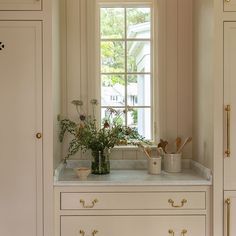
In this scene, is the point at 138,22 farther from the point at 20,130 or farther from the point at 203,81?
the point at 20,130

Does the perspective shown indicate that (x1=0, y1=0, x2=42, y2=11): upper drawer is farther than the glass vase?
No

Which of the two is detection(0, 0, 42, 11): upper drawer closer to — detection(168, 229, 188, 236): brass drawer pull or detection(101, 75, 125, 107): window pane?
detection(101, 75, 125, 107): window pane

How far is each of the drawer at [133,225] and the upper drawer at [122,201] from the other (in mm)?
68

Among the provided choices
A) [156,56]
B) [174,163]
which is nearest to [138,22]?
[156,56]

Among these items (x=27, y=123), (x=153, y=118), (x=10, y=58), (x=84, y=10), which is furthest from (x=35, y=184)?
(x=84, y=10)

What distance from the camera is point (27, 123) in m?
2.33

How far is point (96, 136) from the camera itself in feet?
8.64

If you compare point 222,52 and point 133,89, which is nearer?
point 222,52

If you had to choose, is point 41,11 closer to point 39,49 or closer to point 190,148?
point 39,49

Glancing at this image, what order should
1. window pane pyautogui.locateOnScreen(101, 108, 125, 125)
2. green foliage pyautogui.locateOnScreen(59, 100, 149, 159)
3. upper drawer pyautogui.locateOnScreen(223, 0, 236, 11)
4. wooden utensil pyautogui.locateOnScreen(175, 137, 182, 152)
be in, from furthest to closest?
window pane pyautogui.locateOnScreen(101, 108, 125, 125), wooden utensil pyautogui.locateOnScreen(175, 137, 182, 152), green foliage pyautogui.locateOnScreen(59, 100, 149, 159), upper drawer pyautogui.locateOnScreen(223, 0, 236, 11)

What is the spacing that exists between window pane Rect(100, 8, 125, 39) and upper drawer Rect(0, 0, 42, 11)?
A: 2.48ft

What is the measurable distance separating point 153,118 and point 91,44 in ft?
2.61

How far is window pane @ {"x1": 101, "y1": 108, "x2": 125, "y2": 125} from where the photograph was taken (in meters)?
2.89

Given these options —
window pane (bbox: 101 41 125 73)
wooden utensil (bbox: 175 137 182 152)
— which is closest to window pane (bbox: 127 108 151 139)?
wooden utensil (bbox: 175 137 182 152)
